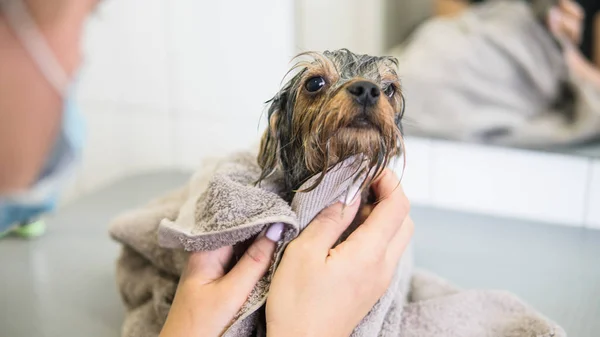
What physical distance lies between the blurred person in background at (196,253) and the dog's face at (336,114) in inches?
3.0

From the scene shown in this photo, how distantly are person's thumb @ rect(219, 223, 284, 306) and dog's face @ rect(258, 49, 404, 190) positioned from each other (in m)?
0.07

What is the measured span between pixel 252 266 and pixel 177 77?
932mm

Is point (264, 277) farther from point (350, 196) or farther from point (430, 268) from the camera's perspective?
point (430, 268)

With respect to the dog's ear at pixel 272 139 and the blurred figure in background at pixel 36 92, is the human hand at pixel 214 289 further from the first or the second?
the blurred figure in background at pixel 36 92

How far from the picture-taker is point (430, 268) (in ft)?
3.67

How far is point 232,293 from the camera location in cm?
74

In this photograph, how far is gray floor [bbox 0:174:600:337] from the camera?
997mm

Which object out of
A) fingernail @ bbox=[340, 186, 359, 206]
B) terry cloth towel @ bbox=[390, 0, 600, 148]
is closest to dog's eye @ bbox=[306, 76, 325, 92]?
fingernail @ bbox=[340, 186, 359, 206]

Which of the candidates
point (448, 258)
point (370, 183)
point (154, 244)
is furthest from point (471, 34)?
point (154, 244)

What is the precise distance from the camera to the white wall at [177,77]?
1.50m

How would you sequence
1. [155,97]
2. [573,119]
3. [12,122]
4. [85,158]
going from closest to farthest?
[12,122], [573,119], [155,97], [85,158]

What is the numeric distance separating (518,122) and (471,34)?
237 millimetres

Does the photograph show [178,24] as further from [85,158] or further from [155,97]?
[85,158]

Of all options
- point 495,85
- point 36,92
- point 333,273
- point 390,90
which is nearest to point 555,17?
point 495,85
